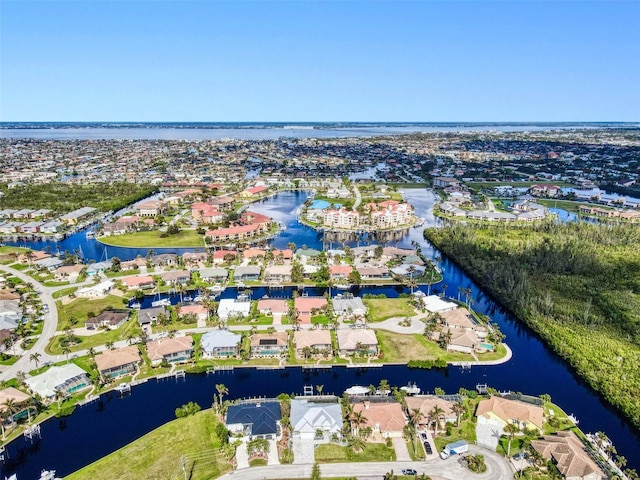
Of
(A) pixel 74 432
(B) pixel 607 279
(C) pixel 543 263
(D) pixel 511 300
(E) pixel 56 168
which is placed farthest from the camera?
(E) pixel 56 168

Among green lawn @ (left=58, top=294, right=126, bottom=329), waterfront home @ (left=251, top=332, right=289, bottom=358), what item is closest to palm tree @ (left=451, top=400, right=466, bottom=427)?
waterfront home @ (left=251, top=332, right=289, bottom=358)

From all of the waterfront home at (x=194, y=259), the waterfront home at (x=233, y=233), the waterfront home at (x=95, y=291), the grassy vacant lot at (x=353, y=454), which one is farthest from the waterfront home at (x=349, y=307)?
the waterfront home at (x=233, y=233)

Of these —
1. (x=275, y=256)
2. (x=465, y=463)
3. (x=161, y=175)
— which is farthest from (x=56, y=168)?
(x=465, y=463)

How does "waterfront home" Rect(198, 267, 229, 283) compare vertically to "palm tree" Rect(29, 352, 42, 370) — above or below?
above

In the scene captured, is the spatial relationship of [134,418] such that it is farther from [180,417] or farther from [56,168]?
[56,168]

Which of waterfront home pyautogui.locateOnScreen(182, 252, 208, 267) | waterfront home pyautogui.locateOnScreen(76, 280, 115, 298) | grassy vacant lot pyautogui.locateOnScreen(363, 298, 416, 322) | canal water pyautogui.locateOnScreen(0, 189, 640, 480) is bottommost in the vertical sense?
canal water pyautogui.locateOnScreen(0, 189, 640, 480)

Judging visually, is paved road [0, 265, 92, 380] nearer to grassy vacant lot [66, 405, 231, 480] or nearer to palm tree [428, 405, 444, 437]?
grassy vacant lot [66, 405, 231, 480]
